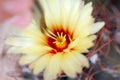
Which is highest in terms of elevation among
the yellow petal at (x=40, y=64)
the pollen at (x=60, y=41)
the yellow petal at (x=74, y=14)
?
the yellow petal at (x=74, y=14)

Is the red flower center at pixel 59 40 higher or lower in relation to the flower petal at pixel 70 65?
higher

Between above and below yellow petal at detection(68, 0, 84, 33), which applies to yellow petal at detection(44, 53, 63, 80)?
below

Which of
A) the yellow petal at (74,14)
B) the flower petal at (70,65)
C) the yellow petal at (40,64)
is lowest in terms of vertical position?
the flower petal at (70,65)

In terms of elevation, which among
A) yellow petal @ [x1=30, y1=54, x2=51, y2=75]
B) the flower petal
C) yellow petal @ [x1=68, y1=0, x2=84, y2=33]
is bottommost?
the flower petal

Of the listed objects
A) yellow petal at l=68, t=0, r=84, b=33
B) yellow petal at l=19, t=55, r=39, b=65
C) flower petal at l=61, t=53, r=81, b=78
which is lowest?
flower petal at l=61, t=53, r=81, b=78

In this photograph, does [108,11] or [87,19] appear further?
[108,11]

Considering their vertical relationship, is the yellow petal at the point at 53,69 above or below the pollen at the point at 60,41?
below

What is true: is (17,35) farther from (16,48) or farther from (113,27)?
(113,27)

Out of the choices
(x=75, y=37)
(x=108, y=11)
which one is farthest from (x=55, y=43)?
(x=108, y=11)
